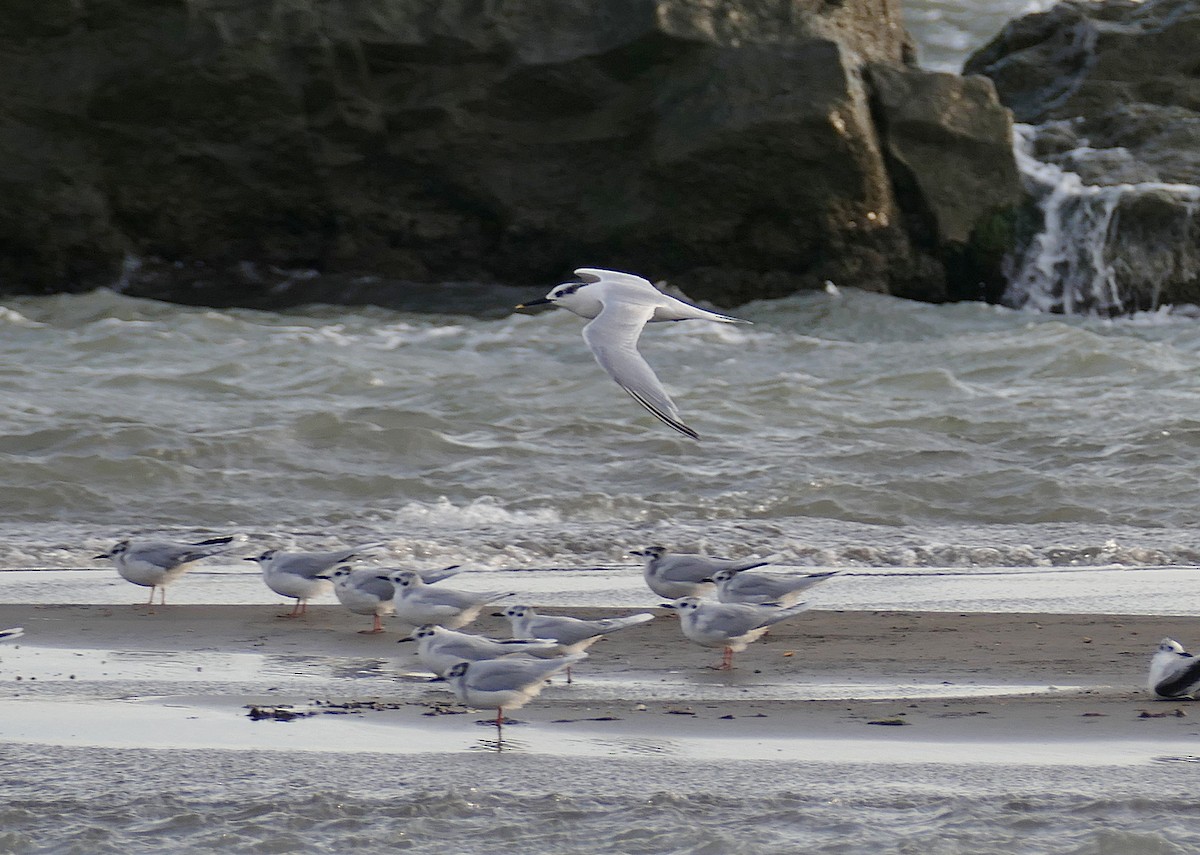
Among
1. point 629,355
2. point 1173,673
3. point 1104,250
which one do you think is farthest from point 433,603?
point 1104,250

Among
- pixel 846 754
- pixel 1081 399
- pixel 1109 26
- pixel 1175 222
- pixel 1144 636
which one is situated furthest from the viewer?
pixel 1109 26

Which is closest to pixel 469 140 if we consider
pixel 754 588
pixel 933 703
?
pixel 754 588

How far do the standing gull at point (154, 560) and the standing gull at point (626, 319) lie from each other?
1.89 m

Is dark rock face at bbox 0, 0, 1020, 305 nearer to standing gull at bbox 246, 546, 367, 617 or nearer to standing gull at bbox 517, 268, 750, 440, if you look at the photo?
standing gull at bbox 517, 268, 750, 440

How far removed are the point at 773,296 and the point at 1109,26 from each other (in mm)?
6656

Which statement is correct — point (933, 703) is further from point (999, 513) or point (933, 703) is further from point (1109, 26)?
point (1109, 26)

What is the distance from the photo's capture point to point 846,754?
445 cm

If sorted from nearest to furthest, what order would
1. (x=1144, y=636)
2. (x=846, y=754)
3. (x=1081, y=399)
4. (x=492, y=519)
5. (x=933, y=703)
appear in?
(x=846, y=754)
(x=933, y=703)
(x=1144, y=636)
(x=492, y=519)
(x=1081, y=399)

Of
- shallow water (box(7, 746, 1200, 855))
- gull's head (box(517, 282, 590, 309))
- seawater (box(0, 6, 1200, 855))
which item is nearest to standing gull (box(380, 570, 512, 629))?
seawater (box(0, 6, 1200, 855))

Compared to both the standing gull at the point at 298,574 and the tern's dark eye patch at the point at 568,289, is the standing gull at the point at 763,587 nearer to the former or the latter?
the standing gull at the point at 298,574

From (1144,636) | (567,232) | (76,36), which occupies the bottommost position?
(1144,636)

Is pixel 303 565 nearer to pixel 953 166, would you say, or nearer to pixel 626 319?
pixel 626 319

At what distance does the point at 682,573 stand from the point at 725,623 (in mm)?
1093

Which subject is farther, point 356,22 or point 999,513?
point 356,22
